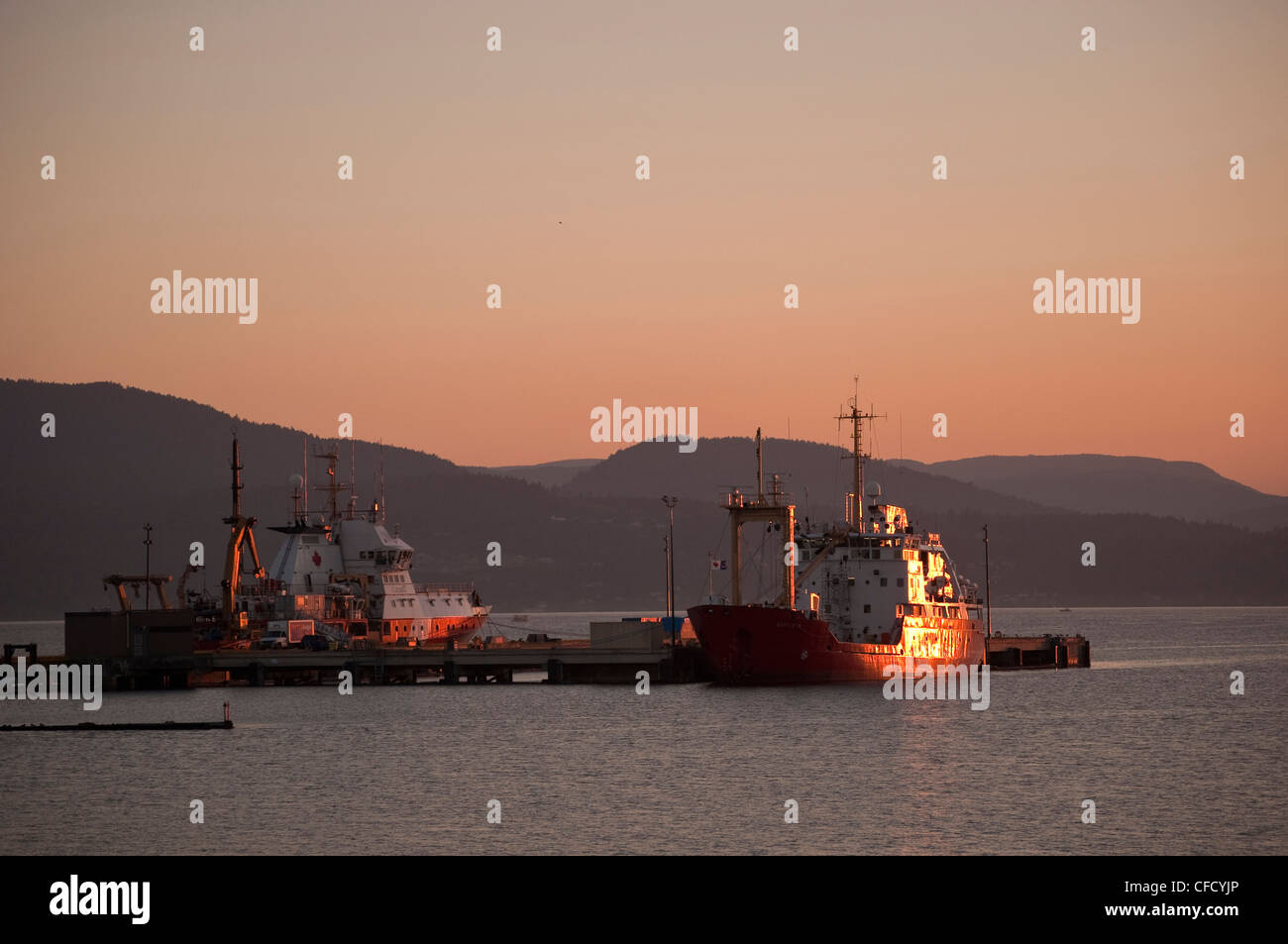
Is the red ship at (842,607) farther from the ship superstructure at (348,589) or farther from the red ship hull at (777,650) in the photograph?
the ship superstructure at (348,589)

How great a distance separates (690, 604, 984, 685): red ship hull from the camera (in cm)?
7844

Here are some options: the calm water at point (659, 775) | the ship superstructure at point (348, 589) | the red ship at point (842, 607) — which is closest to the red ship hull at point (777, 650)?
the red ship at point (842, 607)

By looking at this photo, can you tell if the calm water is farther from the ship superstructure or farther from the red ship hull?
the ship superstructure

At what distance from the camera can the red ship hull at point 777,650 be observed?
78.4 metres

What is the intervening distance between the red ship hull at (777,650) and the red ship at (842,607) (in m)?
0.05

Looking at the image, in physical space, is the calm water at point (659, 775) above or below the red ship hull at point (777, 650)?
below

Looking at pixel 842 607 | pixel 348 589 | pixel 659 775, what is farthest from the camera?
pixel 348 589

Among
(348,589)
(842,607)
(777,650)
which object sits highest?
(348,589)

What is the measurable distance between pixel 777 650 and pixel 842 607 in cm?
630

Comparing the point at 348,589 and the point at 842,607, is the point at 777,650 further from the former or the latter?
the point at 348,589

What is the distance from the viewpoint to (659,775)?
49.8 m

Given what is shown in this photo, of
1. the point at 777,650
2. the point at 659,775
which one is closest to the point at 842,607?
the point at 777,650

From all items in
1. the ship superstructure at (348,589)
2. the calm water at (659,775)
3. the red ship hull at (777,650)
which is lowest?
the calm water at (659,775)
